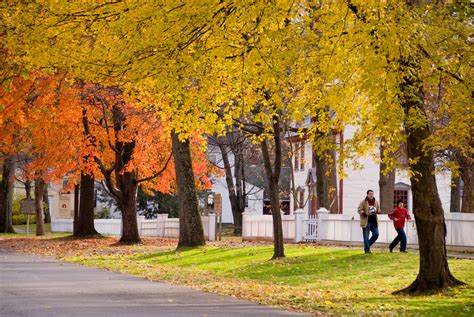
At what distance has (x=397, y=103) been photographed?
15047mm

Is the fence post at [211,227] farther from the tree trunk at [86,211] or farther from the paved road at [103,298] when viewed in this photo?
the paved road at [103,298]

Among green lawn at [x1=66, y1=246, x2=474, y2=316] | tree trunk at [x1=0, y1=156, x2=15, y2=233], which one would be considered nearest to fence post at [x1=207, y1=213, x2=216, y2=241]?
green lawn at [x1=66, y1=246, x2=474, y2=316]

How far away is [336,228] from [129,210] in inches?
428

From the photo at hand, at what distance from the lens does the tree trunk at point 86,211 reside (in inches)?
1805

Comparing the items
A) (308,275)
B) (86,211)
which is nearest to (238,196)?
(86,211)

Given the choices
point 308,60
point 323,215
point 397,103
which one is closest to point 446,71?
point 397,103

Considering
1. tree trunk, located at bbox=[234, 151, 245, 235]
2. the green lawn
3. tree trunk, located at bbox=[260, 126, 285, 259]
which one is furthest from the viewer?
tree trunk, located at bbox=[234, 151, 245, 235]

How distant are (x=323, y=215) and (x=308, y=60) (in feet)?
58.5

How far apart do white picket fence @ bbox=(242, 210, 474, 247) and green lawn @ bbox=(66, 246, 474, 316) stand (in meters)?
3.16

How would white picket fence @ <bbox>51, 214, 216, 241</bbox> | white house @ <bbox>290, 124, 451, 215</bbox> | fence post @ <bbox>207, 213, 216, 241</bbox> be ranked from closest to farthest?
1. fence post @ <bbox>207, 213, 216, 241</bbox>
2. white picket fence @ <bbox>51, 214, 216, 241</bbox>
3. white house @ <bbox>290, 124, 451, 215</bbox>

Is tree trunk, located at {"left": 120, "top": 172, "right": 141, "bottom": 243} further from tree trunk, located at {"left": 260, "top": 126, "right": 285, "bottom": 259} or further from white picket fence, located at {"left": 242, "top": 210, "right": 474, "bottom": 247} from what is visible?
tree trunk, located at {"left": 260, "top": 126, "right": 285, "bottom": 259}

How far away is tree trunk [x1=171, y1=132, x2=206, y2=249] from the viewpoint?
3419 cm

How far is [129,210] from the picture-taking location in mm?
41094

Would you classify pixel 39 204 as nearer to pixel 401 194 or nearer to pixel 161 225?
pixel 161 225
